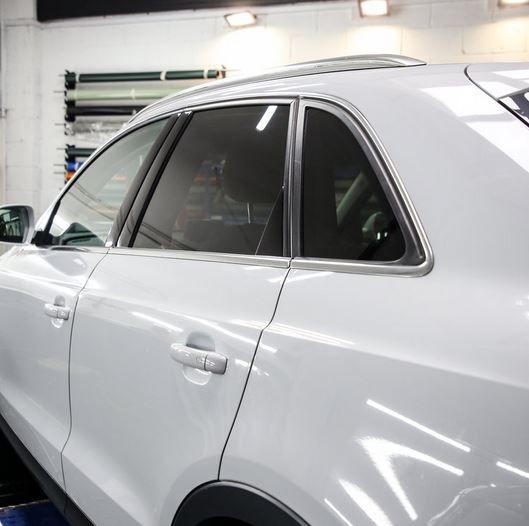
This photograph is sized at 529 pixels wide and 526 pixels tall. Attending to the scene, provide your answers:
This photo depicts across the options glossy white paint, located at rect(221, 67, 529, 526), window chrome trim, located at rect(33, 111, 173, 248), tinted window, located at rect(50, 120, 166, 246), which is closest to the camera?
glossy white paint, located at rect(221, 67, 529, 526)

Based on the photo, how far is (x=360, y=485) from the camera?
70 centimetres

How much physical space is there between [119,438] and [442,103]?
3.08ft

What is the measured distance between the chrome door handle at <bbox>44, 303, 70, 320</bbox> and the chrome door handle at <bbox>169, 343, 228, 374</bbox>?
0.51 metres

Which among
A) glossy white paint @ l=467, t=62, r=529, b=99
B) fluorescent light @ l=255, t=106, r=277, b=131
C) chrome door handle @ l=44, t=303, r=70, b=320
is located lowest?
chrome door handle @ l=44, t=303, r=70, b=320

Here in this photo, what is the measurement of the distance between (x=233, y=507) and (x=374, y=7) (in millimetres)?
5269

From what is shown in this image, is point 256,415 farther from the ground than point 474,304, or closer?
closer

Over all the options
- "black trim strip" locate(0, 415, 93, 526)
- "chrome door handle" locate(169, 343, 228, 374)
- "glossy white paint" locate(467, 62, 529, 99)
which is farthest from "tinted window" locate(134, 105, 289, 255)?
"black trim strip" locate(0, 415, 93, 526)

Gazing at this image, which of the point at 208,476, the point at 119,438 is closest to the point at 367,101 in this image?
the point at 208,476

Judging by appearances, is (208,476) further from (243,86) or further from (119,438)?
(243,86)

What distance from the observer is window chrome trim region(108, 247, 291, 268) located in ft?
3.29

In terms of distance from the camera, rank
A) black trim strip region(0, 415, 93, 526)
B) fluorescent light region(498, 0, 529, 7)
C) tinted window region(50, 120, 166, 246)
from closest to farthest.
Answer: black trim strip region(0, 415, 93, 526) → tinted window region(50, 120, 166, 246) → fluorescent light region(498, 0, 529, 7)

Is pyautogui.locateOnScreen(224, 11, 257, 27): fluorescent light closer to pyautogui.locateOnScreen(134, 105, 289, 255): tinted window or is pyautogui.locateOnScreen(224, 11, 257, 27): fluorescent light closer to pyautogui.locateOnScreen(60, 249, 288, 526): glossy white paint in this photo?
pyautogui.locateOnScreen(134, 105, 289, 255): tinted window

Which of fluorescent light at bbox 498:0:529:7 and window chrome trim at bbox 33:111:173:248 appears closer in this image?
window chrome trim at bbox 33:111:173:248

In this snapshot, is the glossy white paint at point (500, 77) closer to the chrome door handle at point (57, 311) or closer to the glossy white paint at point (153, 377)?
the glossy white paint at point (153, 377)
